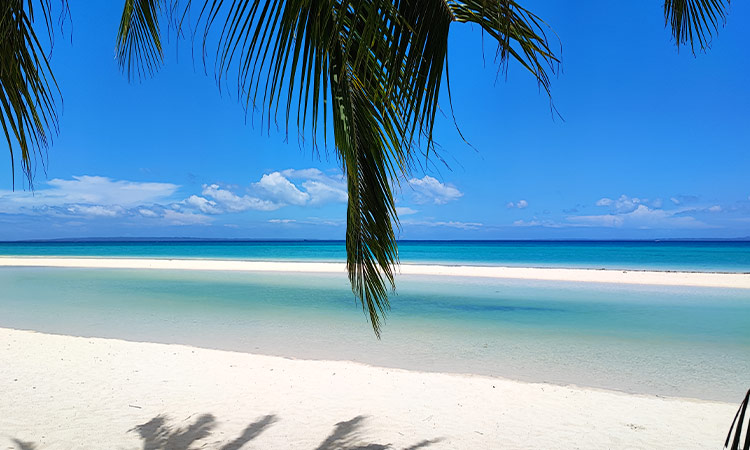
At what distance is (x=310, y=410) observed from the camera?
4.68 metres

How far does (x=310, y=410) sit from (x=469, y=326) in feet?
16.8

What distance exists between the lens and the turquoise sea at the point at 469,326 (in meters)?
6.30

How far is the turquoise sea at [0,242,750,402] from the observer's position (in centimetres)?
Answer: 630

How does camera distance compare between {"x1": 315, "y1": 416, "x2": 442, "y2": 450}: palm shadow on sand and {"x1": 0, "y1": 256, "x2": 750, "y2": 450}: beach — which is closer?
{"x1": 315, "y1": 416, "x2": 442, "y2": 450}: palm shadow on sand

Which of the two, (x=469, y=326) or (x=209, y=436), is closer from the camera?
(x=209, y=436)

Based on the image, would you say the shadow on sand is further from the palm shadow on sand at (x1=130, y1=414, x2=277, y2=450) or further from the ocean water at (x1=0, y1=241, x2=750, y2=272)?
the ocean water at (x1=0, y1=241, x2=750, y2=272)

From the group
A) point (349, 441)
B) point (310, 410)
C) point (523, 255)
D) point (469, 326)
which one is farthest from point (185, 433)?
point (523, 255)

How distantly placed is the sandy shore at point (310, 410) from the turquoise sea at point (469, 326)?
70 centimetres

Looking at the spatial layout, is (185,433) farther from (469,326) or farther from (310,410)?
(469,326)

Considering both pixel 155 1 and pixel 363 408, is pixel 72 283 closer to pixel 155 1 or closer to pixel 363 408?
pixel 363 408

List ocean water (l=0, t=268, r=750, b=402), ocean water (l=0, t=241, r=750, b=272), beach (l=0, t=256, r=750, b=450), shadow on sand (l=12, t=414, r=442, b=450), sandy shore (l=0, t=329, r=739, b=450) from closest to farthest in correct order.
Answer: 1. shadow on sand (l=12, t=414, r=442, b=450)
2. sandy shore (l=0, t=329, r=739, b=450)
3. beach (l=0, t=256, r=750, b=450)
4. ocean water (l=0, t=268, r=750, b=402)
5. ocean water (l=0, t=241, r=750, b=272)

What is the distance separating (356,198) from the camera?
6.57 feet

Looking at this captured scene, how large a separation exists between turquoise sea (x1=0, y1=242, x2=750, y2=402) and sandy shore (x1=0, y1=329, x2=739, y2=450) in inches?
27.6

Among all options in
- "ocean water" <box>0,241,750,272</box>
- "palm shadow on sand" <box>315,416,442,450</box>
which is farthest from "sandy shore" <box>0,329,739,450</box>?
"ocean water" <box>0,241,750,272</box>
